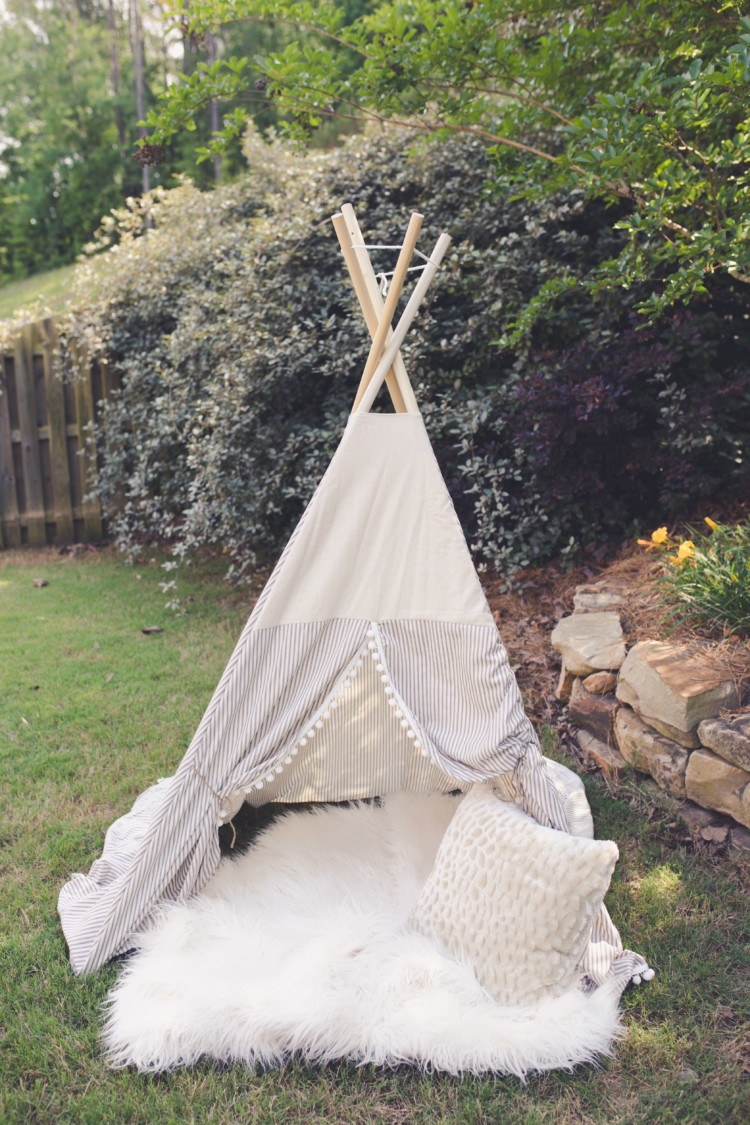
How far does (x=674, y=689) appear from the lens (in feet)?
7.45

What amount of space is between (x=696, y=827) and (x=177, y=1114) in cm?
155

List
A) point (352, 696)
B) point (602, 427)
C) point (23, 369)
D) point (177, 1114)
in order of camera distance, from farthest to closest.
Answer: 1. point (23, 369)
2. point (602, 427)
3. point (352, 696)
4. point (177, 1114)

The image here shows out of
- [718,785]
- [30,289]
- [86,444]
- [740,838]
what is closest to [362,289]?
[718,785]

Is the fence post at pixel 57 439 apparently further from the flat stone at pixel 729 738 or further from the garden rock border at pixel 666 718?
the flat stone at pixel 729 738

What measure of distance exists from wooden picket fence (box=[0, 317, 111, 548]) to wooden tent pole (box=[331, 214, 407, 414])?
386cm

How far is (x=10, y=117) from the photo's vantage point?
53.1 feet

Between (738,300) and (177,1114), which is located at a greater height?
(738,300)

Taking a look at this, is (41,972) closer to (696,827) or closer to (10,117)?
(696,827)

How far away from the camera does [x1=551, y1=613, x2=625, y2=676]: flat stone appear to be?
267 centimetres

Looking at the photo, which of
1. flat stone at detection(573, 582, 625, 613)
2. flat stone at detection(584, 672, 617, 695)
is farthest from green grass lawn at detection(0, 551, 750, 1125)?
flat stone at detection(573, 582, 625, 613)

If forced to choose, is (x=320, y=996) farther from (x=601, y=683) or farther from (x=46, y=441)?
(x=46, y=441)

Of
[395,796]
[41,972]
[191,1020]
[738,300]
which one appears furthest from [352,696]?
[738,300]

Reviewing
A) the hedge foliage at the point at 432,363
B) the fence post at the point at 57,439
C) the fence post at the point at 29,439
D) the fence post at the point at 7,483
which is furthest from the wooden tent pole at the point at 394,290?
the fence post at the point at 7,483

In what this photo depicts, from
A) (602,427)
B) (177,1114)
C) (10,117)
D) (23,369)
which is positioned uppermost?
(10,117)
